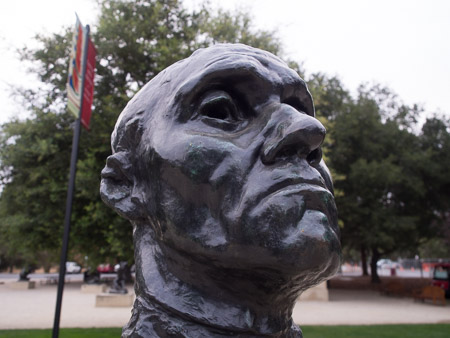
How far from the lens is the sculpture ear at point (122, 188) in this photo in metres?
1.79

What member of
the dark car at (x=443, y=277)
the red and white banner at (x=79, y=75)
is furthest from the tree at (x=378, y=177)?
the red and white banner at (x=79, y=75)

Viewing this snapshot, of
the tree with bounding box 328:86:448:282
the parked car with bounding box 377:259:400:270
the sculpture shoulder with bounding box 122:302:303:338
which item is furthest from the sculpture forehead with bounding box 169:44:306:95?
the parked car with bounding box 377:259:400:270

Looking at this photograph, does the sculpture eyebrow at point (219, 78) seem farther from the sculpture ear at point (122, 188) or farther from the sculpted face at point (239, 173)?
the sculpture ear at point (122, 188)

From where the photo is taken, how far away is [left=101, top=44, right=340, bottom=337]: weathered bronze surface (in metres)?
1.36

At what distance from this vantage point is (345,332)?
8094 mm

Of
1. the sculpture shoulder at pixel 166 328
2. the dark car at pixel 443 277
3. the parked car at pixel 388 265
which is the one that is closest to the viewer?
the sculpture shoulder at pixel 166 328

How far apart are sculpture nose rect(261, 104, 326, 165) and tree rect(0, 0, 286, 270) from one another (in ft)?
25.4

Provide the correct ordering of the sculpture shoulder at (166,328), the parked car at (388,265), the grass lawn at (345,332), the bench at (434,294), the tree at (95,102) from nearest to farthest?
the sculpture shoulder at (166,328)
the grass lawn at (345,332)
the tree at (95,102)
the bench at (434,294)
the parked car at (388,265)

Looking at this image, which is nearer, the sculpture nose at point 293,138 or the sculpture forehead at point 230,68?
the sculpture nose at point 293,138

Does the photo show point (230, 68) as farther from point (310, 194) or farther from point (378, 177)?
point (378, 177)

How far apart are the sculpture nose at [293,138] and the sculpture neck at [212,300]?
1.52 feet

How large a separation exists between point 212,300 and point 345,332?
7.60m

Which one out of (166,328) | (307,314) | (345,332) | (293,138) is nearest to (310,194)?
(293,138)

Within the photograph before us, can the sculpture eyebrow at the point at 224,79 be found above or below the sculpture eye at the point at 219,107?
above
